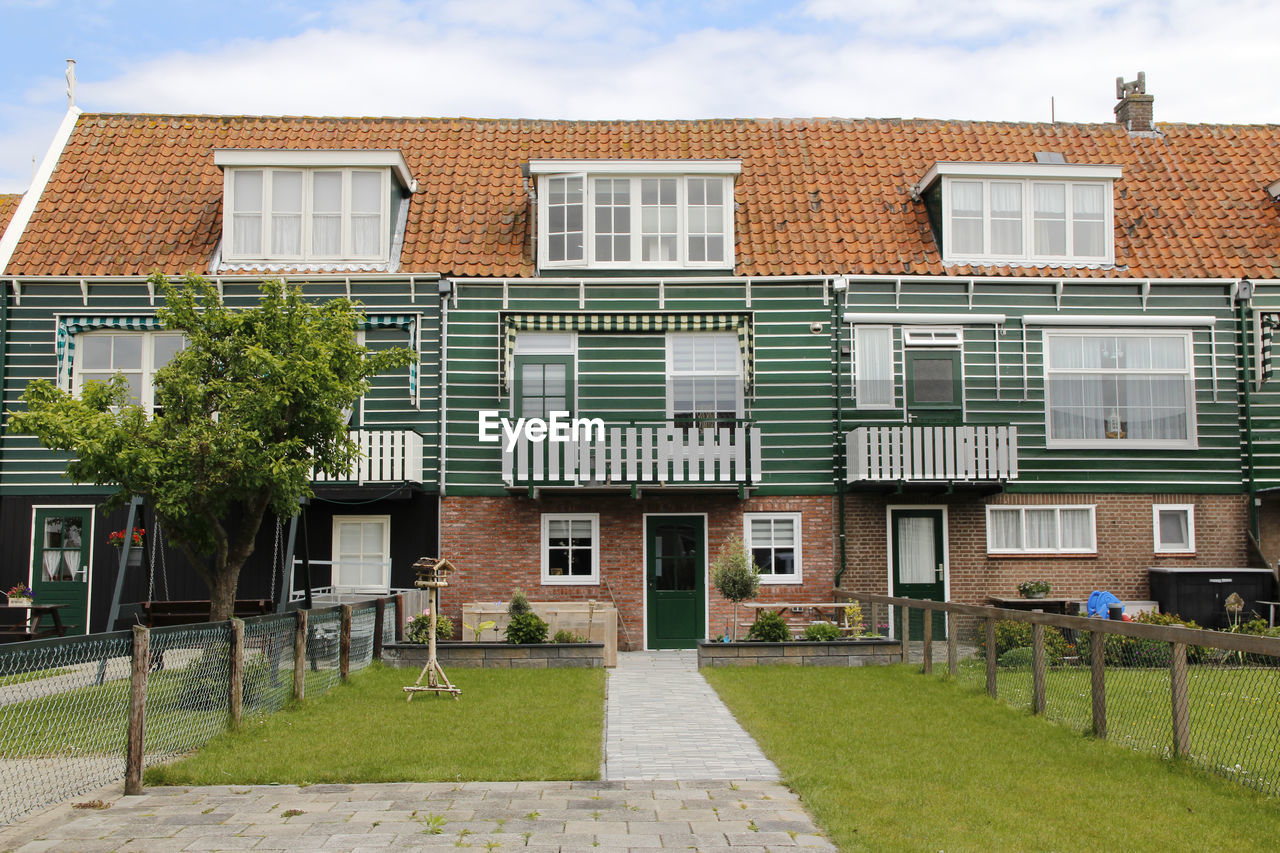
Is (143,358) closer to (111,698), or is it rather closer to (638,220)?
(638,220)

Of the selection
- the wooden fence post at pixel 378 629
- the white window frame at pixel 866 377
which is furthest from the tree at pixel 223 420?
the white window frame at pixel 866 377

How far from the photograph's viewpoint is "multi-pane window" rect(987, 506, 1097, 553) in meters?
20.0

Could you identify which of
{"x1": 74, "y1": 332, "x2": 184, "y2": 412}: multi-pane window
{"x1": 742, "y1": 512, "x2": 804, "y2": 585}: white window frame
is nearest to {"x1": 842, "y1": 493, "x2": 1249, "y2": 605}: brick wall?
{"x1": 742, "y1": 512, "x2": 804, "y2": 585}: white window frame

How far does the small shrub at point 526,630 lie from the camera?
16453 millimetres

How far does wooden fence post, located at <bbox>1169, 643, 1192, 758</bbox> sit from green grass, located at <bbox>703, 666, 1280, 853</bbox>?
0.69 ft

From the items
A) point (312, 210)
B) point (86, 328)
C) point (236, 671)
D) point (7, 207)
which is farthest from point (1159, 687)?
point (7, 207)

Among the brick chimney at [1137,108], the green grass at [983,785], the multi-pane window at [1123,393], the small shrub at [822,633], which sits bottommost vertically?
the green grass at [983,785]

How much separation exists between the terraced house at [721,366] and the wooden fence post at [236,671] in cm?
846

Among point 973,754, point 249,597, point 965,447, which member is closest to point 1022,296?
point 965,447

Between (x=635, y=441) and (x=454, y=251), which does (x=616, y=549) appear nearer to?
(x=635, y=441)

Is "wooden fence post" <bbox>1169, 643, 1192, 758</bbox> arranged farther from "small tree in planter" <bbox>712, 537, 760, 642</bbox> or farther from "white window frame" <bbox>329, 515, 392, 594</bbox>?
"white window frame" <bbox>329, 515, 392, 594</bbox>

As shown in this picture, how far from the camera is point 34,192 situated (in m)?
21.1

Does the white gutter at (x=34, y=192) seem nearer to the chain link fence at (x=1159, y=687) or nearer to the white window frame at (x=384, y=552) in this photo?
the white window frame at (x=384, y=552)

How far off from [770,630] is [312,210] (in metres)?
10.5
